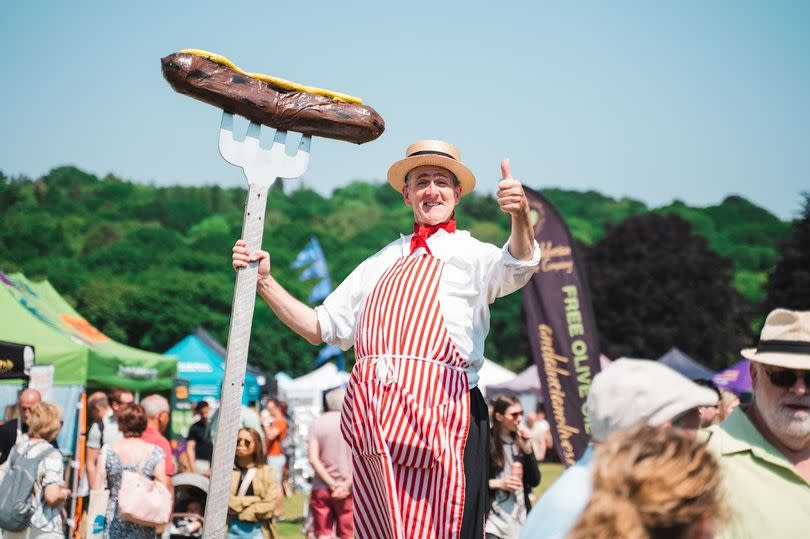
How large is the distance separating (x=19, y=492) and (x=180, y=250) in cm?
5830

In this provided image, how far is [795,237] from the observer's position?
3609 cm

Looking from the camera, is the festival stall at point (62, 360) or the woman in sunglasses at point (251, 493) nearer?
the woman in sunglasses at point (251, 493)

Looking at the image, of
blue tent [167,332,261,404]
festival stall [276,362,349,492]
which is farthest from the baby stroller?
blue tent [167,332,261,404]

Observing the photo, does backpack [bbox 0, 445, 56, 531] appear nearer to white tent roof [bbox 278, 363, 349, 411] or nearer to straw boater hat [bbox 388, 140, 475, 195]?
straw boater hat [bbox 388, 140, 475, 195]

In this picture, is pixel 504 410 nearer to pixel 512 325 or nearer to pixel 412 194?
pixel 412 194

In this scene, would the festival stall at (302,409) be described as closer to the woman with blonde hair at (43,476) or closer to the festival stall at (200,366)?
the festival stall at (200,366)

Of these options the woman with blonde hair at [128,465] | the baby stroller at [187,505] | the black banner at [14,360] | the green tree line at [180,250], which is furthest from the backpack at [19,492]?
the green tree line at [180,250]

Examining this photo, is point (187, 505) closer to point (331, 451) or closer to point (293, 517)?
point (331, 451)

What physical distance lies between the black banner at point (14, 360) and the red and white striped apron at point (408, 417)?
5.62 meters

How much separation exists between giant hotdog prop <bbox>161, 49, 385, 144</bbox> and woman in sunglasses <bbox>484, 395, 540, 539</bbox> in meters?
3.51

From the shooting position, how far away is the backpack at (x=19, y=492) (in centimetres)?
749

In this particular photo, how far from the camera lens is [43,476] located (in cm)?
764

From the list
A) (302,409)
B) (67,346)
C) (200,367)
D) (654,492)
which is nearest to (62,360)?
(67,346)

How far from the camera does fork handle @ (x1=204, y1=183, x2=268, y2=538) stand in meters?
4.27
